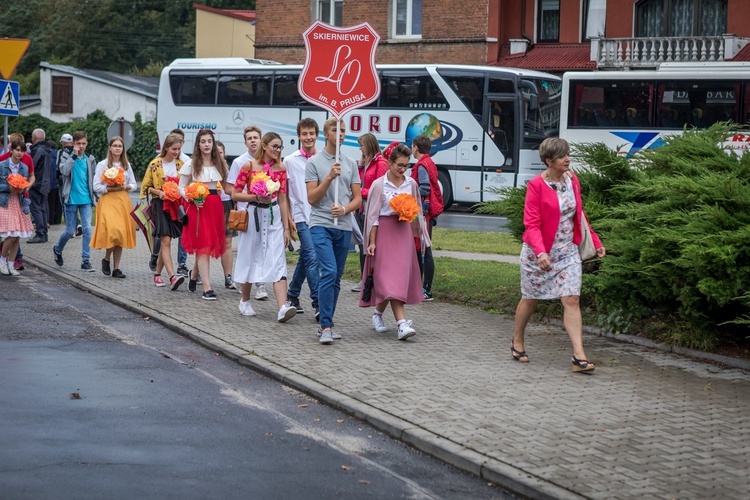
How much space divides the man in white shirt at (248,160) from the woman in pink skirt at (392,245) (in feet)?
6.53

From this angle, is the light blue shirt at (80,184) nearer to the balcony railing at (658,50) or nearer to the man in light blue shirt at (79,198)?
the man in light blue shirt at (79,198)

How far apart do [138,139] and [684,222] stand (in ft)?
126

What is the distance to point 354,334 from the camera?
10.4 meters

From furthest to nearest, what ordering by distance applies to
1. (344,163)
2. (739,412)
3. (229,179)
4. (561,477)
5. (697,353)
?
1. (229,179)
2. (344,163)
3. (697,353)
4. (739,412)
5. (561,477)

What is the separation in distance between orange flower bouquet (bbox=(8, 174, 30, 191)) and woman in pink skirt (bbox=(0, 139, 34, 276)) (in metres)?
0.12

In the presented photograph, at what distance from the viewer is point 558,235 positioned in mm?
8641

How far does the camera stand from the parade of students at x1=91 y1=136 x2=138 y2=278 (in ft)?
46.8

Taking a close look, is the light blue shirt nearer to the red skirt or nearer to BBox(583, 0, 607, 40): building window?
the red skirt

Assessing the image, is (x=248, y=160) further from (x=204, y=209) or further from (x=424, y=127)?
(x=424, y=127)

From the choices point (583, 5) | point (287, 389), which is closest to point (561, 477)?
point (287, 389)

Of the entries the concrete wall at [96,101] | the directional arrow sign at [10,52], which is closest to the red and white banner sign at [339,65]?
the directional arrow sign at [10,52]

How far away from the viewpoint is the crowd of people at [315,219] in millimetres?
8648

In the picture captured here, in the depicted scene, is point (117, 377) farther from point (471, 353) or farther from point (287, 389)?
point (471, 353)

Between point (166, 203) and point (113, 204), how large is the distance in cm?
140
